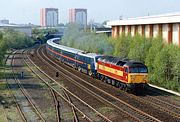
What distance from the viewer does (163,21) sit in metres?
43.9

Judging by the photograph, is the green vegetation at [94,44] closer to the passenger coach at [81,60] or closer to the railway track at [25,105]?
the passenger coach at [81,60]

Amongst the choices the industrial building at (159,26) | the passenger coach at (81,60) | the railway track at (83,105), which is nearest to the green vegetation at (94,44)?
the passenger coach at (81,60)

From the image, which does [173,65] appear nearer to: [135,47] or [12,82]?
[135,47]

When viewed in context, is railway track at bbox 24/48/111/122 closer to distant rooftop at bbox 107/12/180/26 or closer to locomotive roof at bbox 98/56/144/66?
locomotive roof at bbox 98/56/144/66

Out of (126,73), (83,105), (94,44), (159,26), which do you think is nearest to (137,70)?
(126,73)

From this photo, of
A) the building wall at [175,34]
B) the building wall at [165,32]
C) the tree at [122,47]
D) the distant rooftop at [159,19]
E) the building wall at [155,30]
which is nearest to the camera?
the distant rooftop at [159,19]

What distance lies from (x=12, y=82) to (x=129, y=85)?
13.0 m

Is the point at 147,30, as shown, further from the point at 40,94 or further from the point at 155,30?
the point at 40,94

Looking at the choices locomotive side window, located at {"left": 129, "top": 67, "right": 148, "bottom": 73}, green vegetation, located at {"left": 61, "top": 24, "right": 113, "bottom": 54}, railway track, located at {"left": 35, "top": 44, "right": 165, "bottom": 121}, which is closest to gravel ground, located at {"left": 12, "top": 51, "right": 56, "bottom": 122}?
railway track, located at {"left": 35, "top": 44, "right": 165, "bottom": 121}

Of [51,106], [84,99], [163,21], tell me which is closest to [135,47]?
[163,21]

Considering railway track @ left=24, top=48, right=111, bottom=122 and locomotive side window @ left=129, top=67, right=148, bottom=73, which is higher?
locomotive side window @ left=129, top=67, right=148, bottom=73

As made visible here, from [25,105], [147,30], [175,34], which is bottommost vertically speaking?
[25,105]

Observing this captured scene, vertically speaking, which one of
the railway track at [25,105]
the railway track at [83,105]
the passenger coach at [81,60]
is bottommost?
the railway track at [25,105]

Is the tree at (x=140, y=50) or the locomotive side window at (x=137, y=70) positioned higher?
the tree at (x=140, y=50)
